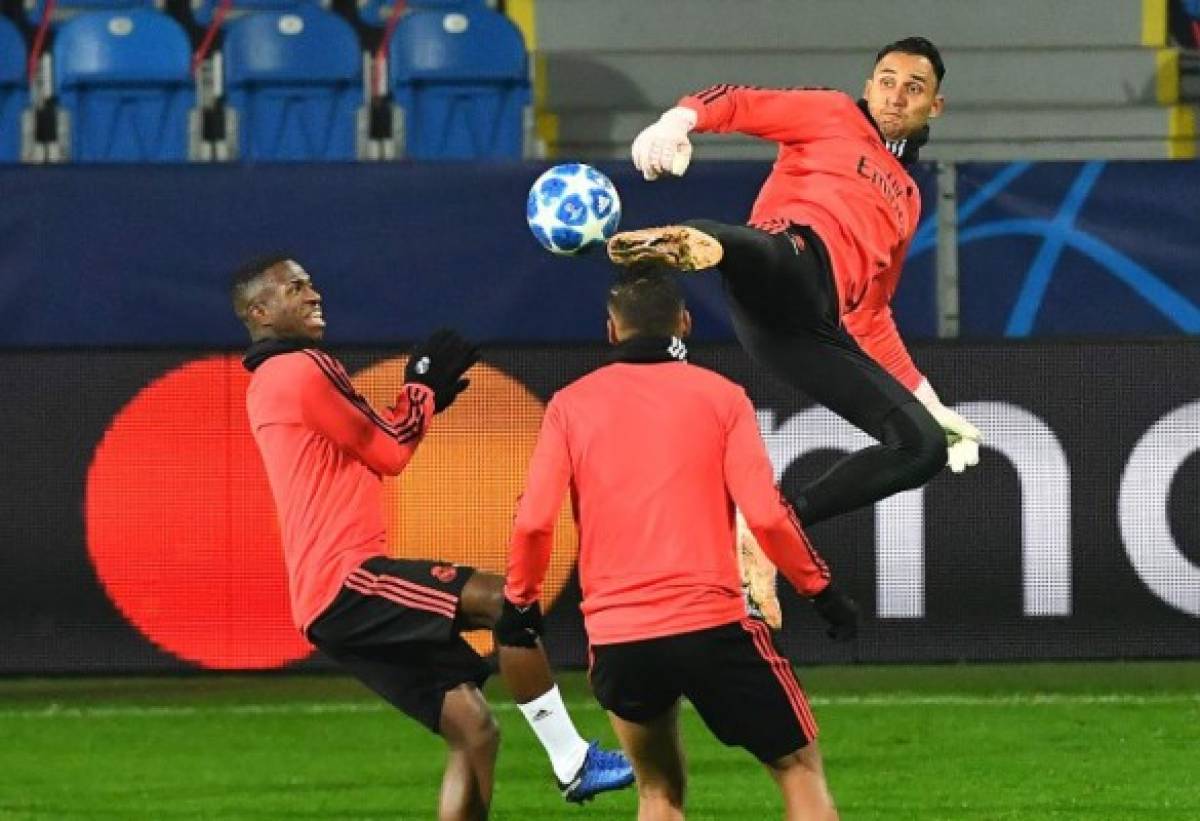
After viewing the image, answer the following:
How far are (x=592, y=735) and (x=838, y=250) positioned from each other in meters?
2.98

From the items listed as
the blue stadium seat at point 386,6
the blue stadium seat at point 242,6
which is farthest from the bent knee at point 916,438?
the blue stadium seat at point 242,6

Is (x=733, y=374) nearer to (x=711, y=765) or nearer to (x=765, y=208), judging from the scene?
(x=711, y=765)

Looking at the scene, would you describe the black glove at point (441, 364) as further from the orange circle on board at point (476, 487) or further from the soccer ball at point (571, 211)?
the orange circle on board at point (476, 487)

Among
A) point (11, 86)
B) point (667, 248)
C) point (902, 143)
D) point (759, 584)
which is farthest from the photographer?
point (11, 86)

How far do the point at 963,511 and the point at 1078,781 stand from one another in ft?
6.79

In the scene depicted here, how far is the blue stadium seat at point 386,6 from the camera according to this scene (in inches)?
594

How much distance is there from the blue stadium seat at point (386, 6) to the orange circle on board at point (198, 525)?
4.97 m

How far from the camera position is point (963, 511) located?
1056 centimetres

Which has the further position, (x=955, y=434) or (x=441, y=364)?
(x=955, y=434)

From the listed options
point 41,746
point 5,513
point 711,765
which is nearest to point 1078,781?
point 711,765

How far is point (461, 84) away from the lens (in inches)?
562

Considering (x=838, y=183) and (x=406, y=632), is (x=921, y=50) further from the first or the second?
(x=406, y=632)

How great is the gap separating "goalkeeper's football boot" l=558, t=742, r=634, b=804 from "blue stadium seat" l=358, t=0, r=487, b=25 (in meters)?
8.37

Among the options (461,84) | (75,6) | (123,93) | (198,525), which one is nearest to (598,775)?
(198,525)
